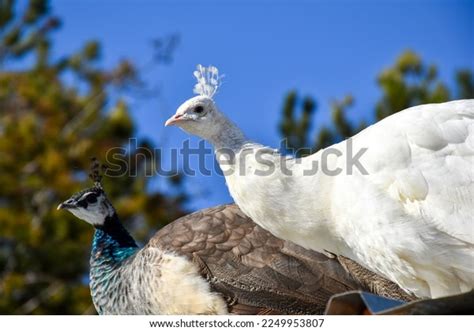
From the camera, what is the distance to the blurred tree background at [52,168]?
12086mm

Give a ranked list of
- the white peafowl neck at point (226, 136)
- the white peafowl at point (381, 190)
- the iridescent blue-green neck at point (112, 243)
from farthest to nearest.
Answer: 1. the iridescent blue-green neck at point (112, 243)
2. the white peafowl neck at point (226, 136)
3. the white peafowl at point (381, 190)

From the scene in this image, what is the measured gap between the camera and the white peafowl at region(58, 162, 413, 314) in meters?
4.40

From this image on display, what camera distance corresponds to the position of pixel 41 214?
13.1 metres

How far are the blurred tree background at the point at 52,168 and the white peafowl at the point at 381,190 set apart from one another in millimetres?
7933

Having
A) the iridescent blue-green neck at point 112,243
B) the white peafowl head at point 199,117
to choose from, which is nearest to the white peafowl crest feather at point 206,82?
the white peafowl head at point 199,117

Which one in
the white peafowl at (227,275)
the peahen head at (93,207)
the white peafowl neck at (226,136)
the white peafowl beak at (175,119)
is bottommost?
the white peafowl at (227,275)

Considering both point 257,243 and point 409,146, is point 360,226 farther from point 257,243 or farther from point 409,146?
point 257,243

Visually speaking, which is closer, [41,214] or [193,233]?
[193,233]

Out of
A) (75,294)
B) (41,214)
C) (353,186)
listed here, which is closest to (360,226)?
(353,186)

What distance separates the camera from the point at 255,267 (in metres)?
4.51

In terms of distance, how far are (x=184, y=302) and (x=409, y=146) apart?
155 cm

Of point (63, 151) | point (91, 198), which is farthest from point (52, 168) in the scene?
point (91, 198)

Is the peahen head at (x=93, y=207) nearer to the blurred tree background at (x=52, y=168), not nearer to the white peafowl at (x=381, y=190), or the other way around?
the white peafowl at (x=381, y=190)
